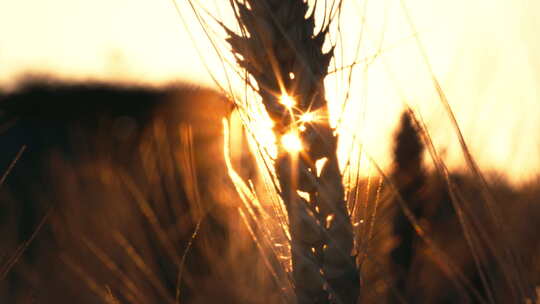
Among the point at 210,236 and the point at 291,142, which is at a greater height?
the point at 291,142

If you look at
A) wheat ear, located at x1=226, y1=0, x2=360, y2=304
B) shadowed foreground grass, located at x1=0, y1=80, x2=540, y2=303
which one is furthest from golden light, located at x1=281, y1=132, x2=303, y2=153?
shadowed foreground grass, located at x1=0, y1=80, x2=540, y2=303

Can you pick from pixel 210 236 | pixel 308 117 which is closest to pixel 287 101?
pixel 308 117

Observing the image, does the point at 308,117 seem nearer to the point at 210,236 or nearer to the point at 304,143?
the point at 304,143

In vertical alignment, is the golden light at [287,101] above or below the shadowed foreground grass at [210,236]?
above

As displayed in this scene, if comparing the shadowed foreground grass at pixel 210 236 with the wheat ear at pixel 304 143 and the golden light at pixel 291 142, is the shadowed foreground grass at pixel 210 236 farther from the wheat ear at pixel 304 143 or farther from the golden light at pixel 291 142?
the golden light at pixel 291 142

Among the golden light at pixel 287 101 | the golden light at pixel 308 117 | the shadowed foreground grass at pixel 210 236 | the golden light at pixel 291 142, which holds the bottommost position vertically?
the shadowed foreground grass at pixel 210 236

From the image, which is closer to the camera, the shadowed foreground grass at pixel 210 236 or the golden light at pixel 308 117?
the golden light at pixel 308 117

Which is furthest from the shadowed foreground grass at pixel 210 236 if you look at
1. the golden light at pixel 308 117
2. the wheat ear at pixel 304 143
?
the golden light at pixel 308 117

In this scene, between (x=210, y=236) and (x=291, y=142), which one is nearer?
(x=291, y=142)
